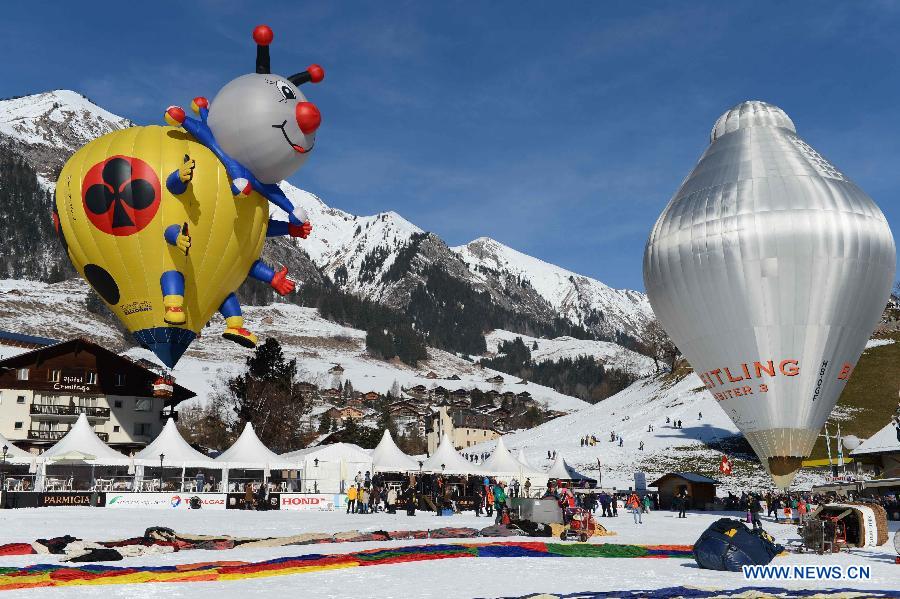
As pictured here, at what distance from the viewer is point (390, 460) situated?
170ft

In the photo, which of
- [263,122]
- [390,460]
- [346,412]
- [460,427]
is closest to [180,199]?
[263,122]

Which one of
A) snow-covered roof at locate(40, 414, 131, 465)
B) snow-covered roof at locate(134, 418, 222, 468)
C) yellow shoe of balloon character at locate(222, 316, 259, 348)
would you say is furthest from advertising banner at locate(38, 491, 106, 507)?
yellow shoe of balloon character at locate(222, 316, 259, 348)

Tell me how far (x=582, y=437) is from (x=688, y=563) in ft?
240

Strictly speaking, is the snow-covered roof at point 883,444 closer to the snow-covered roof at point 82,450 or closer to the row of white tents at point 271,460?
the row of white tents at point 271,460

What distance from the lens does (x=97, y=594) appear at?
1416cm

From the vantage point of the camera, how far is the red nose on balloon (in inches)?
855

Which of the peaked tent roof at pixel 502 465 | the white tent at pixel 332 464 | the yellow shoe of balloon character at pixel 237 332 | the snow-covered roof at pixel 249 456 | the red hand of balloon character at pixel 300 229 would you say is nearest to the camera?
the yellow shoe of balloon character at pixel 237 332

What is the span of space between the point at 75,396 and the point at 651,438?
50.8m

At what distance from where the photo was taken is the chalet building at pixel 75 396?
71625mm

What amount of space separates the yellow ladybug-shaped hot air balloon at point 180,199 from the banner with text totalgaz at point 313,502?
901 inches

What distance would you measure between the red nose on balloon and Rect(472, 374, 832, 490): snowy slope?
2003 inches

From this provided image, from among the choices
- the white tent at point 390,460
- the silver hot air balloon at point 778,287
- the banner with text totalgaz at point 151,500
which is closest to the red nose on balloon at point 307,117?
the silver hot air balloon at point 778,287

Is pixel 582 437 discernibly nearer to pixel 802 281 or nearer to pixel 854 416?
pixel 854 416

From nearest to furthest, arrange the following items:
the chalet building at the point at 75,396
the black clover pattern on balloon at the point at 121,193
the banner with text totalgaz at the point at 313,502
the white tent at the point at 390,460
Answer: the black clover pattern on balloon at the point at 121,193
the banner with text totalgaz at the point at 313,502
the white tent at the point at 390,460
the chalet building at the point at 75,396
